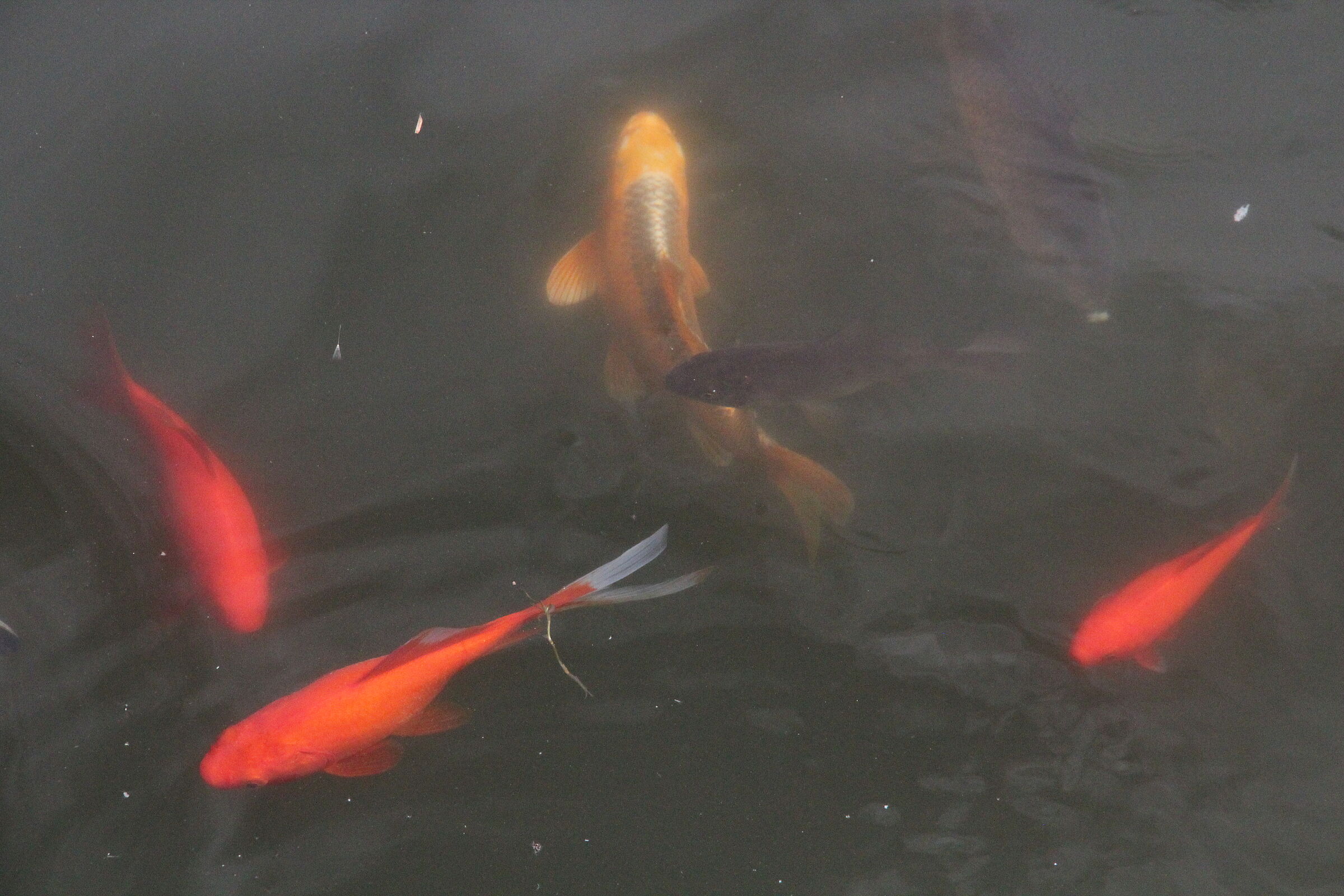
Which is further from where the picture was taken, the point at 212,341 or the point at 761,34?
the point at 761,34

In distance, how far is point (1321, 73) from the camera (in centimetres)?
332

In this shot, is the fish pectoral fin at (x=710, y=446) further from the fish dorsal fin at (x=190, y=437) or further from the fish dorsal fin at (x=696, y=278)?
the fish dorsal fin at (x=190, y=437)

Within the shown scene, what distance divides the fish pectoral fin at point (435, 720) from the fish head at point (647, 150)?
75.6 inches

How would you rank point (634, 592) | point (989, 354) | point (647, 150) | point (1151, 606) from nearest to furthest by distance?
point (634, 592) → point (1151, 606) → point (989, 354) → point (647, 150)

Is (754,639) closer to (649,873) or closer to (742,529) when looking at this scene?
(742,529)

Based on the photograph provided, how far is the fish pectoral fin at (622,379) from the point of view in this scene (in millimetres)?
3217

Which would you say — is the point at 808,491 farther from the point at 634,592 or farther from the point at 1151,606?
the point at 1151,606

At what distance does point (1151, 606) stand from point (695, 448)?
1507mm

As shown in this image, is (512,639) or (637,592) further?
(512,639)

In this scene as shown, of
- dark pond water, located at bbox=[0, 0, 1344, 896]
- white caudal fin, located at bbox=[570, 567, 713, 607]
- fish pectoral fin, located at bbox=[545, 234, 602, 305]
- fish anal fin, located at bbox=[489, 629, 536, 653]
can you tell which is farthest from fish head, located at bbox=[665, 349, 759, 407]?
fish anal fin, located at bbox=[489, 629, 536, 653]

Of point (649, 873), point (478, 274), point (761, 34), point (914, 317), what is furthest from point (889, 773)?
point (761, 34)

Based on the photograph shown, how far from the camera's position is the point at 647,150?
11.2ft

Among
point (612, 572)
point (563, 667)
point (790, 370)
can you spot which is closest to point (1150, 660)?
point (790, 370)

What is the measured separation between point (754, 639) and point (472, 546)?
996mm
